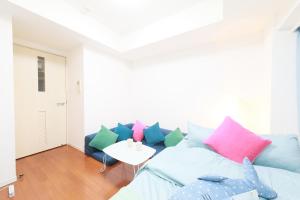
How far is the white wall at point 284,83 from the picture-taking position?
156 cm

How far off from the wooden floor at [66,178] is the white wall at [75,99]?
0.41 meters

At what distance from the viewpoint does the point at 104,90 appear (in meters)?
2.95

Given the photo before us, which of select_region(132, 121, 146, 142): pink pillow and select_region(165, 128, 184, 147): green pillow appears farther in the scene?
select_region(132, 121, 146, 142): pink pillow

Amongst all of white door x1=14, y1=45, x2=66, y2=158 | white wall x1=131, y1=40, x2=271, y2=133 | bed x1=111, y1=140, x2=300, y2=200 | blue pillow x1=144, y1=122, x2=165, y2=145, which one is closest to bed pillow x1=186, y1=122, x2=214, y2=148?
bed x1=111, y1=140, x2=300, y2=200

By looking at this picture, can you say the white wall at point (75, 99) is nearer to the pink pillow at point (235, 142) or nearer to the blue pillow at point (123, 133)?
the blue pillow at point (123, 133)

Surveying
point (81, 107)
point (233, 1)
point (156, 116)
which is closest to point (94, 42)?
point (81, 107)

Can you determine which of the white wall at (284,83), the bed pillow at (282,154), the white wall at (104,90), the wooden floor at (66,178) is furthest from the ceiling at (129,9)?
the wooden floor at (66,178)

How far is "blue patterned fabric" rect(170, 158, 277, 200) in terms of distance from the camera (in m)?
0.77

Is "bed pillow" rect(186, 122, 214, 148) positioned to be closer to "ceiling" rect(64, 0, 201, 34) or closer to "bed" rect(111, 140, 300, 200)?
→ "bed" rect(111, 140, 300, 200)

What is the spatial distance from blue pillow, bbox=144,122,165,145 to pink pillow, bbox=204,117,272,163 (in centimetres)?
117

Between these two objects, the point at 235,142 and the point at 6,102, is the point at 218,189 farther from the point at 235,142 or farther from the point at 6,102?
the point at 6,102

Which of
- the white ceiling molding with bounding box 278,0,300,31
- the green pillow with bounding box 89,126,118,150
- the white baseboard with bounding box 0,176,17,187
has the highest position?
the white ceiling molding with bounding box 278,0,300,31

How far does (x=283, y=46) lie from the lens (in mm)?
1593

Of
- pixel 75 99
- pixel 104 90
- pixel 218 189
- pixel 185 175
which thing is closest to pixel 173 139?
pixel 185 175
